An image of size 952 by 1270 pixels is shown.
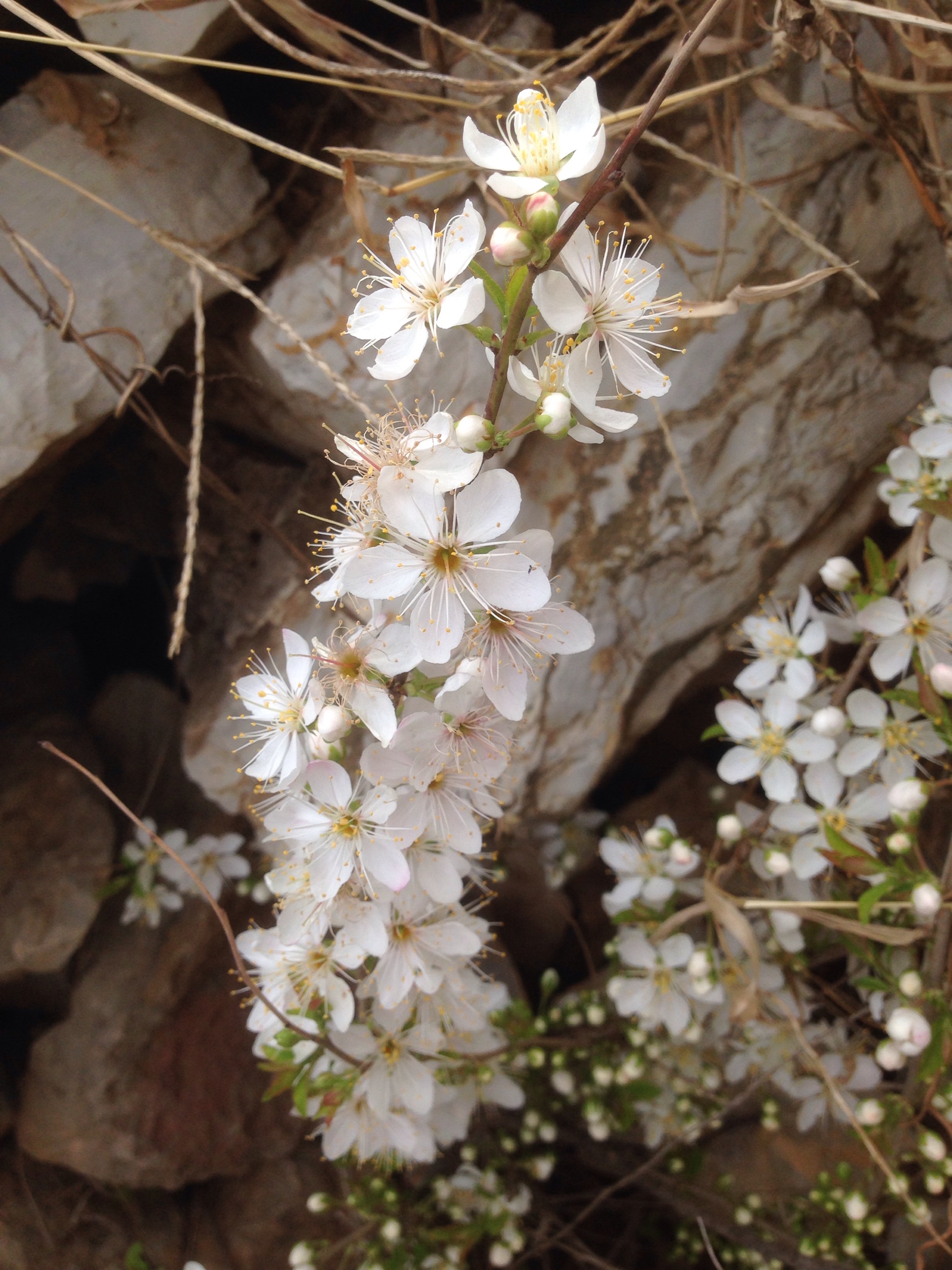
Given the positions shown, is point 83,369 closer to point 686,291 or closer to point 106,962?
point 686,291

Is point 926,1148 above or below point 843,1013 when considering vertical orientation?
above

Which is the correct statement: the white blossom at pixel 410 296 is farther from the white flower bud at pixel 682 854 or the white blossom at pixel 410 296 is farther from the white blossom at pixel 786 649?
the white flower bud at pixel 682 854

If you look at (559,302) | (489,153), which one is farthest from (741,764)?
(489,153)

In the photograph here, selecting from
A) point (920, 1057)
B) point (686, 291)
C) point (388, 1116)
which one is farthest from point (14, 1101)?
point (686, 291)

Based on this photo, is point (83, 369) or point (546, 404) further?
point (83, 369)

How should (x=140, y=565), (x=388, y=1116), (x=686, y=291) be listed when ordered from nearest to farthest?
(x=388, y=1116) → (x=686, y=291) → (x=140, y=565)

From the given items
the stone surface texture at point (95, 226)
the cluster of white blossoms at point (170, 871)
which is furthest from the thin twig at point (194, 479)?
the cluster of white blossoms at point (170, 871)

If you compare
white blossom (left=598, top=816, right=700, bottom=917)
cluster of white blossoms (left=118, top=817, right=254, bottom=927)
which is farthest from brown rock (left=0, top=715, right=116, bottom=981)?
white blossom (left=598, top=816, right=700, bottom=917)
